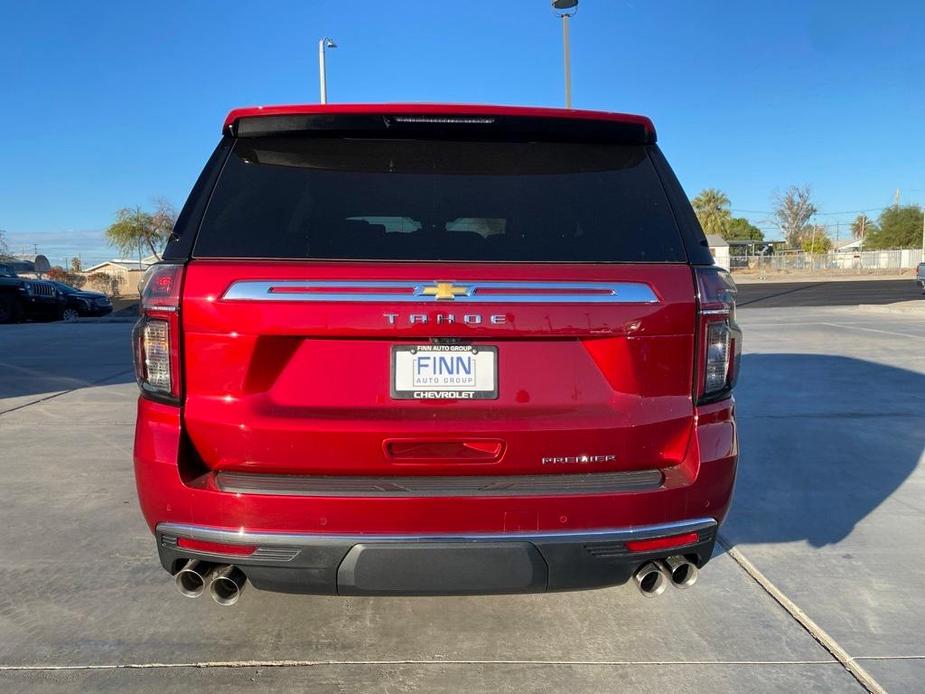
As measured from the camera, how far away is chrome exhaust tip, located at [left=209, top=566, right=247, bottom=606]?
8.07ft

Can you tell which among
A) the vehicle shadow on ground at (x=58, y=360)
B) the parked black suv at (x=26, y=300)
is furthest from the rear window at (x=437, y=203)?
the parked black suv at (x=26, y=300)

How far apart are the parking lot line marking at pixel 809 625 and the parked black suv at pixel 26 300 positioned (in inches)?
840

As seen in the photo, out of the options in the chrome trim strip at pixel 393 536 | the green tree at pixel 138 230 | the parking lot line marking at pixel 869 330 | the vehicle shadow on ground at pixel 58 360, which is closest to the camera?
the chrome trim strip at pixel 393 536

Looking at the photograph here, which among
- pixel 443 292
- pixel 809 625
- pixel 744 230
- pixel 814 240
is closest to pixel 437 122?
pixel 443 292

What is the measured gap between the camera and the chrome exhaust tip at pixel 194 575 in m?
2.46

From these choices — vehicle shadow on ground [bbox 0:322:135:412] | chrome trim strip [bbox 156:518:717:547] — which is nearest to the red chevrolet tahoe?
chrome trim strip [bbox 156:518:717:547]

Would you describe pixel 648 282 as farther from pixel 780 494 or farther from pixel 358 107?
pixel 780 494

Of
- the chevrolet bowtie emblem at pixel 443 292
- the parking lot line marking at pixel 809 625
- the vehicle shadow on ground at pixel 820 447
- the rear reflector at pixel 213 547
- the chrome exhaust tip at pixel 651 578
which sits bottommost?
the parking lot line marking at pixel 809 625

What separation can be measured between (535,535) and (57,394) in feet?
24.3

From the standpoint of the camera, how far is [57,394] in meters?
8.03

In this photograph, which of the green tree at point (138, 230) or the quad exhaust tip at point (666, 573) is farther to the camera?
the green tree at point (138, 230)

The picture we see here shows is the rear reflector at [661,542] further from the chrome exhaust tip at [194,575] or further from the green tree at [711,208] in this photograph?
the green tree at [711,208]

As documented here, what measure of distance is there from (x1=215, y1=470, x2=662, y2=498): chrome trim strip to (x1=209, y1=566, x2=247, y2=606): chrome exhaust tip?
0.33m

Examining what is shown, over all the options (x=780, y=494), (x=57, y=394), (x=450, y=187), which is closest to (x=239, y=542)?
(x=450, y=187)
